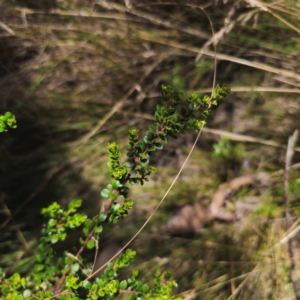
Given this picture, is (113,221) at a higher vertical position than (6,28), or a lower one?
lower

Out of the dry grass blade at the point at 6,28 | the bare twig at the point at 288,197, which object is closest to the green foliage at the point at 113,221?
the bare twig at the point at 288,197

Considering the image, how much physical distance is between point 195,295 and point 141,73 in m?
0.88

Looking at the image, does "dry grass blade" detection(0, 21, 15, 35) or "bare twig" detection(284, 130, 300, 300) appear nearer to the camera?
"bare twig" detection(284, 130, 300, 300)

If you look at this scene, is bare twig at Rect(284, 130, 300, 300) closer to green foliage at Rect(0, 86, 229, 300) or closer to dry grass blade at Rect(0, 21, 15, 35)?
green foliage at Rect(0, 86, 229, 300)

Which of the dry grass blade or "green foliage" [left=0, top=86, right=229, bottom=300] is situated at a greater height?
the dry grass blade

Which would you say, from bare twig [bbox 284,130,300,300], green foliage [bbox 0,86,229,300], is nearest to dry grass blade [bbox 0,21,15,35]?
green foliage [bbox 0,86,229,300]

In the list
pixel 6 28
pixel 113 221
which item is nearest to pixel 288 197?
pixel 113 221

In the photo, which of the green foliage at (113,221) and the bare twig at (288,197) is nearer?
the green foliage at (113,221)

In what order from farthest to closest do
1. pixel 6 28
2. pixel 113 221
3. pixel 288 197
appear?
pixel 6 28
pixel 288 197
pixel 113 221

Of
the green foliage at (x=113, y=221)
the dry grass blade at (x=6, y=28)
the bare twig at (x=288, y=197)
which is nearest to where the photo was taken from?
the green foliage at (x=113, y=221)

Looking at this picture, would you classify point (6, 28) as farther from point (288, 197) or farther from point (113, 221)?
point (288, 197)

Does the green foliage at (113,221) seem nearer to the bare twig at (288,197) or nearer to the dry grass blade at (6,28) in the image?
the bare twig at (288,197)

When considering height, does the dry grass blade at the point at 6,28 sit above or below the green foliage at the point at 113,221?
above

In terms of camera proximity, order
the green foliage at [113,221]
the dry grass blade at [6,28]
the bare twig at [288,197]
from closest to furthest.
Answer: the green foliage at [113,221]
the bare twig at [288,197]
the dry grass blade at [6,28]
